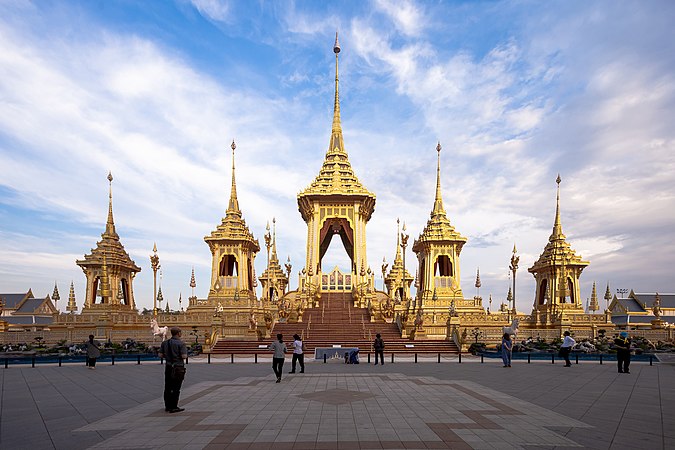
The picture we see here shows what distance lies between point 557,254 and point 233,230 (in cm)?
3585

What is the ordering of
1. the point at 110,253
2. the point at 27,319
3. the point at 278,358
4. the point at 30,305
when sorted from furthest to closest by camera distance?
the point at 30,305 < the point at 27,319 < the point at 110,253 < the point at 278,358

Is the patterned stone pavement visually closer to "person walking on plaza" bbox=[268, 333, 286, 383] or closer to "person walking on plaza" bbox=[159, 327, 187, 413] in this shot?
"person walking on plaza" bbox=[159, 327, 187, 413]

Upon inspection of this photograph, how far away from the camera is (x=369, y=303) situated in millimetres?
41125

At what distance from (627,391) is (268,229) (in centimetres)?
6077

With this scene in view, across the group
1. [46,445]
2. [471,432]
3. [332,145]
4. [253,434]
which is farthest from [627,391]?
[332,145]

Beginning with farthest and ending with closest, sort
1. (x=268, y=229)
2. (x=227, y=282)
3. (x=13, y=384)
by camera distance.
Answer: (x=268, y=229)
(x=227, y=282)
(x=13, y=384)

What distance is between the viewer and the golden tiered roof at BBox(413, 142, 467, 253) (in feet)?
177

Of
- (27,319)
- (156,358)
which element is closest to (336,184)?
(156,358)

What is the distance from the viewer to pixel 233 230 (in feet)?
182

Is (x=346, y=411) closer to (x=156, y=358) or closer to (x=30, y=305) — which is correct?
(x=156, y=358)

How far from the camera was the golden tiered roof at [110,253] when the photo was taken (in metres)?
52.3

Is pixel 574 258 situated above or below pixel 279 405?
above

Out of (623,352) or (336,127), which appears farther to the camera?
(336,127)

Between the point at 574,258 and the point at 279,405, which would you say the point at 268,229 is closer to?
the point at 574,258
